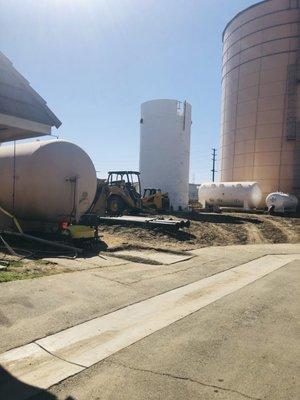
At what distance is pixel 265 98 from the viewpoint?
41281mm

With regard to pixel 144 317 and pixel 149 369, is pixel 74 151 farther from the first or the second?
pixel 149 369

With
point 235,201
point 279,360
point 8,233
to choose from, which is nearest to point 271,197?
point 235,201

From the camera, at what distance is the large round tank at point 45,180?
14.3 meters

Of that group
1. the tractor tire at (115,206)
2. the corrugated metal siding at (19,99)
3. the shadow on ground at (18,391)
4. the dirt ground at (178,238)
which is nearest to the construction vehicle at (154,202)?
the dirt ground at (178,238)

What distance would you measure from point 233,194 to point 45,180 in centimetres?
2477

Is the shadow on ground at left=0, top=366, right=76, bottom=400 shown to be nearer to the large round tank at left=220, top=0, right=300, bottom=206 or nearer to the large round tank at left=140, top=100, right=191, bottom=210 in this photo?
the large round tank at left=140, top=100, right=191, bottom=210

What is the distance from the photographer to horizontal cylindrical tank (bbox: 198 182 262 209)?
35844mm

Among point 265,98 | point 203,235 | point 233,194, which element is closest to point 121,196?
point 203,235

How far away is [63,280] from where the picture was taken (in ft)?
29.4

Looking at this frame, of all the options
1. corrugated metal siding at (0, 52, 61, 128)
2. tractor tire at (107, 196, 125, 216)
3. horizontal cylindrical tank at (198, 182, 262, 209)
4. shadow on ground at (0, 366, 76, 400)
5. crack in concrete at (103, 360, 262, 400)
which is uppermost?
corrugated metal siding at (0, 52, 61, 128)

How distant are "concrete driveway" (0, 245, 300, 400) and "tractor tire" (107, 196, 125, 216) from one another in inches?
546

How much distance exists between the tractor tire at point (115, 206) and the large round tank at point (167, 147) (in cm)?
1119

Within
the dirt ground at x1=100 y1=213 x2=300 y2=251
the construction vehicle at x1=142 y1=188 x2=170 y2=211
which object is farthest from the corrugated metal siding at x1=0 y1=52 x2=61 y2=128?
the construction vehicle at x1=142 y1=188 x2=170 y2=211

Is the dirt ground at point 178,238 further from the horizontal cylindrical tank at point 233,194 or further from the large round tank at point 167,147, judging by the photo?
the horizontal cylindrical tank at point 233,194
